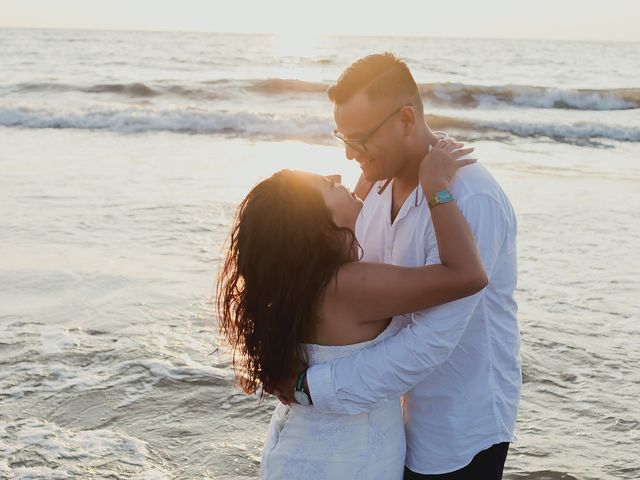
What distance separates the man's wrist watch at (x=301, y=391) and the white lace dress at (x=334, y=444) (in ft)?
0.18

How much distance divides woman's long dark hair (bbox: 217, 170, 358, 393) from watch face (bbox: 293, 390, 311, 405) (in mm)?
72

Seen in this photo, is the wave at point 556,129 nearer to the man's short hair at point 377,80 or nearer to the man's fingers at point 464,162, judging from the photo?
the man's short hair at point 377,80

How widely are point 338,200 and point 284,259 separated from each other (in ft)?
0.89

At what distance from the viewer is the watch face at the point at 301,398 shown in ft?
8.03

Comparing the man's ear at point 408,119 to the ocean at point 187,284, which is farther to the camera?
the ocean at point 187,284

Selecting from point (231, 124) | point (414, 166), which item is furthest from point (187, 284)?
point (231, 124)

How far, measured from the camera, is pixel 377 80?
106 inches

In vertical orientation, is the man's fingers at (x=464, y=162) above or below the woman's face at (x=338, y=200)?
above

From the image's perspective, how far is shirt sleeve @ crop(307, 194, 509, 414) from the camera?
238cm

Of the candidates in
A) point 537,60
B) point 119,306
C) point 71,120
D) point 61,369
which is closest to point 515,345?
point 61,369

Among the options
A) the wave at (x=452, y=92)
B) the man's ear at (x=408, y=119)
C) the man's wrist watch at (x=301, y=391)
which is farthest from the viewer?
the wave at (x=452, y=92)

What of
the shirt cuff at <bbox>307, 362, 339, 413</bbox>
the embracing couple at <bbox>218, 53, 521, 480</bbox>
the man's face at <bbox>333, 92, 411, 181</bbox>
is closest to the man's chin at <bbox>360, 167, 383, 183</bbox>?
the man's face at <bbox>333, 92, 411, 181</bbox>

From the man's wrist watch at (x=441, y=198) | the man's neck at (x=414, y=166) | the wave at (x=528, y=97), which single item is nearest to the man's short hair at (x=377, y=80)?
the man's neck at (x=414, y=166)

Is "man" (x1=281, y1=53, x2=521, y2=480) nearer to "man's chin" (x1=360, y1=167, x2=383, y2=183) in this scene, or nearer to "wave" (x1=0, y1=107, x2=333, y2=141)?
"man's chin" (x1=360, y1=167, x2=383, y2=183)
